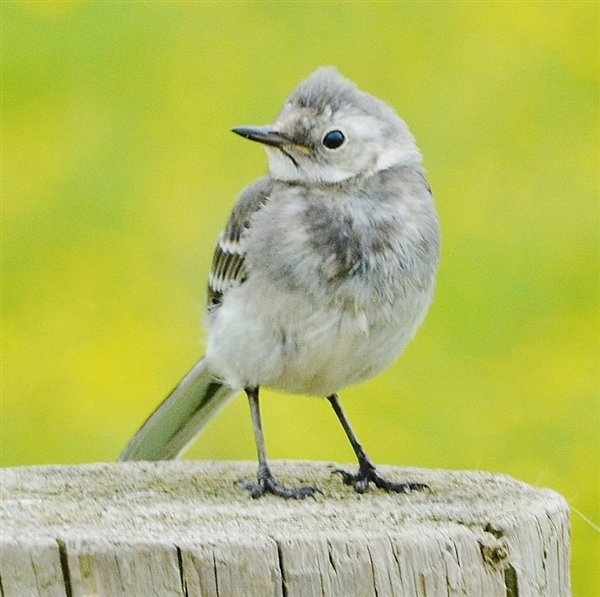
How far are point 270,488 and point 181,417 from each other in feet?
4.11

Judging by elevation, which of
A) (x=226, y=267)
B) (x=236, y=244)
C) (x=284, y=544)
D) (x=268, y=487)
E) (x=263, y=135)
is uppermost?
(x=263, y=135)

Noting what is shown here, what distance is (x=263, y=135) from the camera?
4.87 m

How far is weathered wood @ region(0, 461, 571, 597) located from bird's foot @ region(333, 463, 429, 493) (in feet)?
0.56

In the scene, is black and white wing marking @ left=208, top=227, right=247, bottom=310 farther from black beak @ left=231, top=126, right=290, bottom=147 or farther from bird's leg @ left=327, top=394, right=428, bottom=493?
bird's leg @ left=327, top=394, right=428, bottom=493

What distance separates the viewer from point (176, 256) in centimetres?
718

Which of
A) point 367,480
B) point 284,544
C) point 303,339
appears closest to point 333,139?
point 303,339

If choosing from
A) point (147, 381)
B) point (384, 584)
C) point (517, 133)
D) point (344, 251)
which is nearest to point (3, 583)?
point (384, 584)

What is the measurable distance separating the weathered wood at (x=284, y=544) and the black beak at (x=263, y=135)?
1393mm

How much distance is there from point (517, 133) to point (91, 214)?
2570 mm

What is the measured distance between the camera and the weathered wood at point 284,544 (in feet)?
10.8

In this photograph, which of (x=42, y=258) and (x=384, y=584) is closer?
(x=384, y=584)

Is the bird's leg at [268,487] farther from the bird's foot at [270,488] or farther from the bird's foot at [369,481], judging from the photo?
the bird's foot at [369,481]

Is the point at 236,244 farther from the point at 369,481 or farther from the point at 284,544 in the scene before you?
the point at 284,544

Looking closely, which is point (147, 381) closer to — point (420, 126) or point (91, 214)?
point (91, 214)
